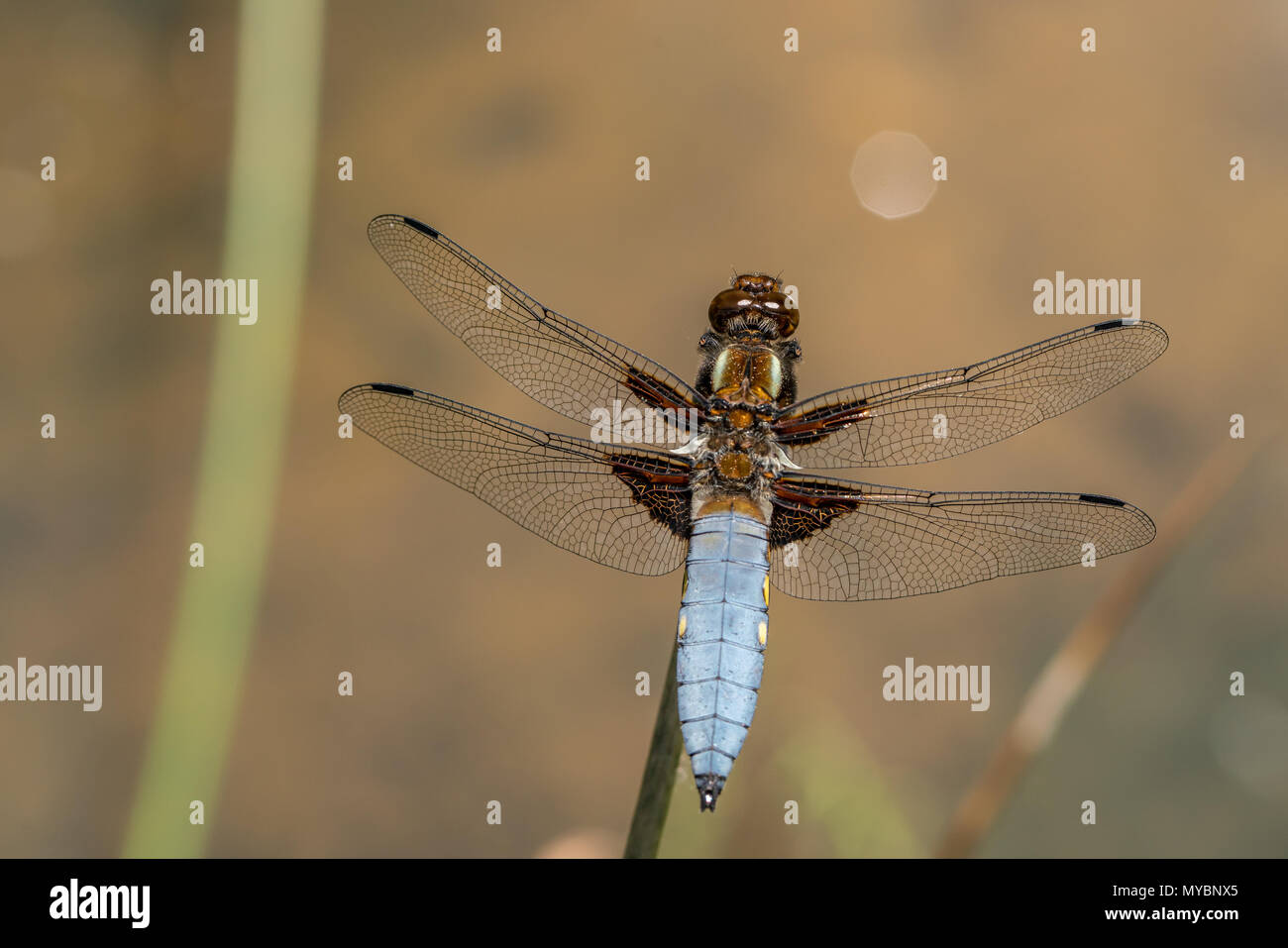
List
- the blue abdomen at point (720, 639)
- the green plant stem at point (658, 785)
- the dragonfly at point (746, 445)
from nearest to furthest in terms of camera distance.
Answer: the green plant stem at point (658, 785) → the blue abdomen at point (720, 639) → the dragonfly at point (746, 445)

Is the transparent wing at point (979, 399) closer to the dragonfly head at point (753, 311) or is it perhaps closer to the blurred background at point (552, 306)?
the dragonfly head at point (753, 311)

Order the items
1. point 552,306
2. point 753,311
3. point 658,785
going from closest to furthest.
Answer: point 658,785 < point 753,311 < point 552,306

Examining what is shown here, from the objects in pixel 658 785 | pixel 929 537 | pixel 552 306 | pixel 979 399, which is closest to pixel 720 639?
pixel 658 785

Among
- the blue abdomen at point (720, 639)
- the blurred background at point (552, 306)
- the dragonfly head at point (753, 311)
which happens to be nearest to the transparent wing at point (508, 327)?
the dragonfly head at point (753, 311)

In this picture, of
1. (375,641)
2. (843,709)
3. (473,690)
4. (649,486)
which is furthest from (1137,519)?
(375,641)

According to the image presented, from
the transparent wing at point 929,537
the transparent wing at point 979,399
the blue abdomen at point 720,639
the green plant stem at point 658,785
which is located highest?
the transparent wing at point 979,399

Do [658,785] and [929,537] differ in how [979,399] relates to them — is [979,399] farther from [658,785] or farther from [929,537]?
[658,785]

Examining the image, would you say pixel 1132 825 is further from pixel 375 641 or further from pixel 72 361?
pixel 72 361
